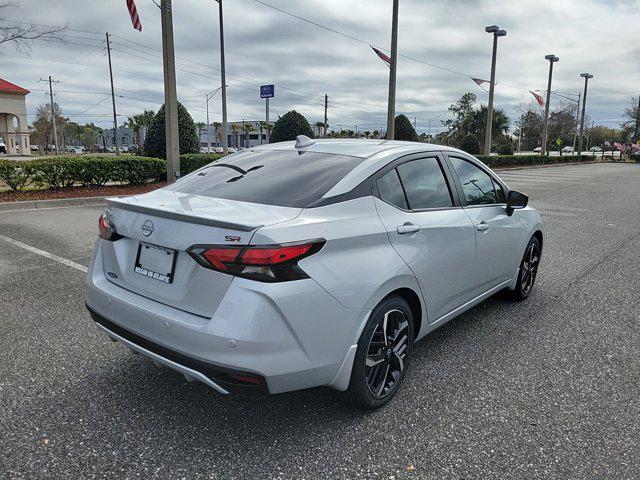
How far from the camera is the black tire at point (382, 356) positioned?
2.73 metres

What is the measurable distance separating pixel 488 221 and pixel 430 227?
3.27 feet

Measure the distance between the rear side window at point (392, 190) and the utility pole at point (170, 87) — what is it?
9846 millimetres

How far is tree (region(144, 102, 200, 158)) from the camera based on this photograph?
699 inches

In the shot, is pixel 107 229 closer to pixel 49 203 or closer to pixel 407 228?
pixel 407 228

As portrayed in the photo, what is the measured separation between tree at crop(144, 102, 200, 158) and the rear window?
14948 millimetres

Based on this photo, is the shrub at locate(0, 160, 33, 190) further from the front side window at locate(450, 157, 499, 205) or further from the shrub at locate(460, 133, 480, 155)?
the shrub at locate(460, 133, 480, 155)

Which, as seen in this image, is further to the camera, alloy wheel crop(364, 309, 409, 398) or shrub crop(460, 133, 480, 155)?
shrub crop(460, 133, 480, 155)

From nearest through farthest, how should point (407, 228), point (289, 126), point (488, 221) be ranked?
point (407, 228) < point (488, 221) < point (289, 126)

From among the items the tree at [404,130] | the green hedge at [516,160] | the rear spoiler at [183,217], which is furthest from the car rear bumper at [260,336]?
the green hedge at [516,160]

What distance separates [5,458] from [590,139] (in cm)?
14247

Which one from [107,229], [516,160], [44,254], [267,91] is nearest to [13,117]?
[267,91]

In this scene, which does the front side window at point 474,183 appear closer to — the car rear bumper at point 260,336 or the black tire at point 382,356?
the black tire at point 382,356

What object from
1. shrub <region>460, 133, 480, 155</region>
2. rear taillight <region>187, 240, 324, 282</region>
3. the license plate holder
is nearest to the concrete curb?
the license plate holder

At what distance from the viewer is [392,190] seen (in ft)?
10.3
